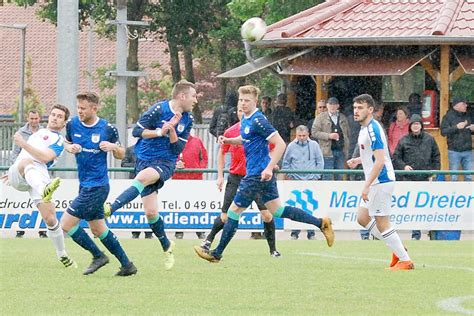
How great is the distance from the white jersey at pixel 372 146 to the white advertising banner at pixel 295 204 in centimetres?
778

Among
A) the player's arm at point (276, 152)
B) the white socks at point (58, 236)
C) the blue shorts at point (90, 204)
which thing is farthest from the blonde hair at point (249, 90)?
the white socks at point (58, 236)

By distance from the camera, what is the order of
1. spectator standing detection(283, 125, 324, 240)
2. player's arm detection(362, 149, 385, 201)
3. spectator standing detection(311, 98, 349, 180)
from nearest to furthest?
player's arm detection(362, 149, 385, 201) → spectator standing detection(283, 125, 324, 240) → spectator standing detection(311, 98, 349, 180)

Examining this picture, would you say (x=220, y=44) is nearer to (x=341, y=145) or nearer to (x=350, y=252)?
(x=341, y=145)

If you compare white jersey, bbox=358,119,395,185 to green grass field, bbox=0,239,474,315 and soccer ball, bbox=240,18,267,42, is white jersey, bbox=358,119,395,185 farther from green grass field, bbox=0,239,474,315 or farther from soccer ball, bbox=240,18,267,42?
soccer ball, bbox=240,18,267,42

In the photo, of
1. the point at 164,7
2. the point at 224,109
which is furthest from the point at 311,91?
the point at 164,7

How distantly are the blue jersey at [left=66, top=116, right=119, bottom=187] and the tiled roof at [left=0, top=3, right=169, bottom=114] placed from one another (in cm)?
5686

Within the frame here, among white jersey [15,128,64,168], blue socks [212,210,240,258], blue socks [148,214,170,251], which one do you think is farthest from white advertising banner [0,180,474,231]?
white jersey [15,128,64,168]

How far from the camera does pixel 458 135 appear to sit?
78.6ft

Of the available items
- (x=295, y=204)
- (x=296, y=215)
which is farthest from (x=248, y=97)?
(x=295, y=204)

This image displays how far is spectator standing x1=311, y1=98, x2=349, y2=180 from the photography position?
2422 centimetres

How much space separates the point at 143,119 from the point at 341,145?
9.84 meters

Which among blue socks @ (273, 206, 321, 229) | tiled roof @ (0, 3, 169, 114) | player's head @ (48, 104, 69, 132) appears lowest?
blue socks @ (273, 206, 321, 229)

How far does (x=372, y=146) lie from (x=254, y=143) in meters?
1.57

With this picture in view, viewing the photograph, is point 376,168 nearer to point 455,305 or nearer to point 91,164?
point 91,164
